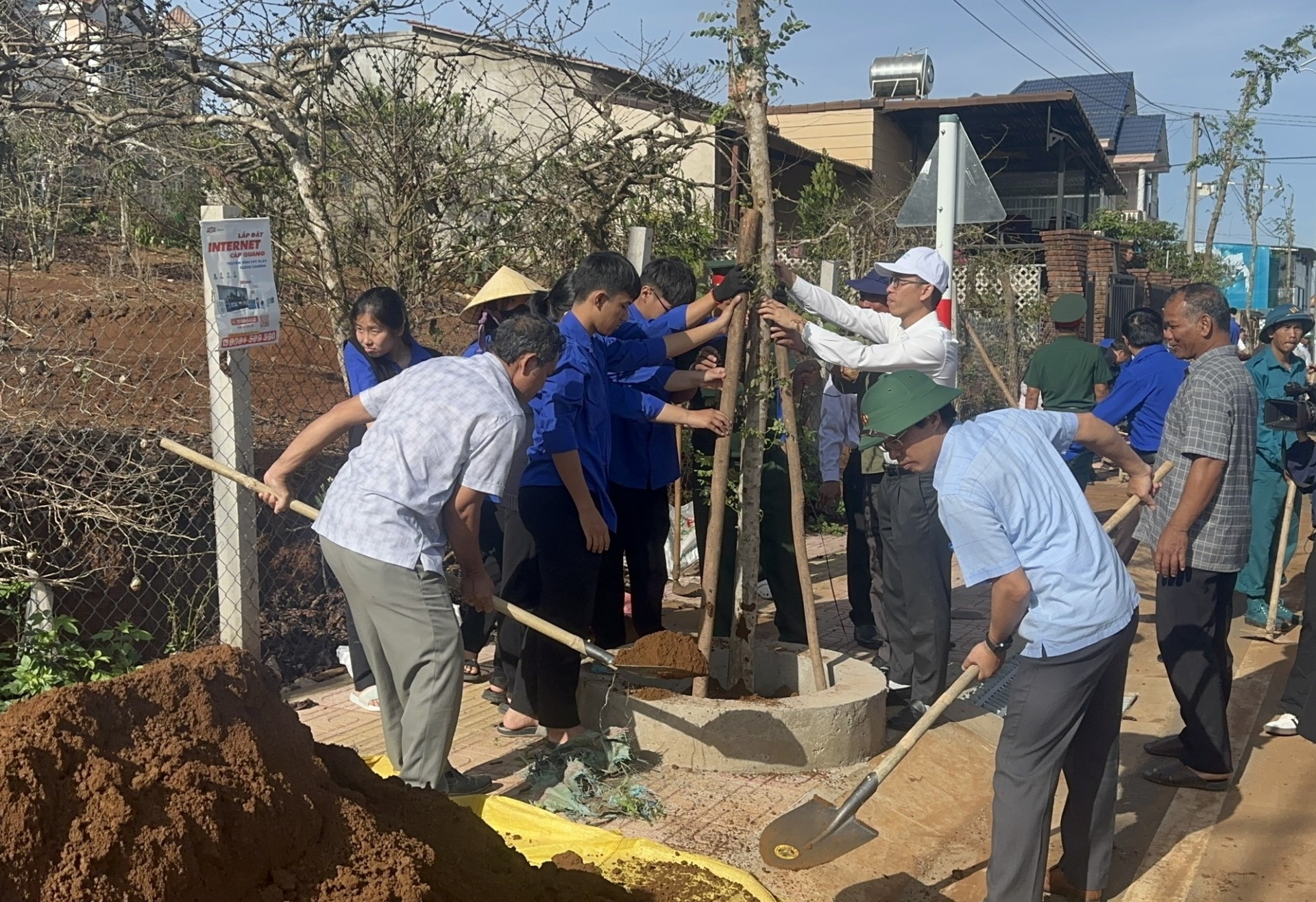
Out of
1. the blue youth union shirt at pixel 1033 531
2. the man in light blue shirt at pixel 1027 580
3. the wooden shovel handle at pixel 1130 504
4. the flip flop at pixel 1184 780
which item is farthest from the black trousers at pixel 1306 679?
the blue youth union shirt at pixel 1033 531

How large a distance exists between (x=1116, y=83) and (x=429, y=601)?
4110 centimetres

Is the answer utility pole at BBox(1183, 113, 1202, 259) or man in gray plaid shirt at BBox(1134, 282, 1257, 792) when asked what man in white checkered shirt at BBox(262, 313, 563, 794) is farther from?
utility pole at BBox(1183, 113, 1202, 259)

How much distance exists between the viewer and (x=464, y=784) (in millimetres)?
4477

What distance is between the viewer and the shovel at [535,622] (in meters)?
4.25

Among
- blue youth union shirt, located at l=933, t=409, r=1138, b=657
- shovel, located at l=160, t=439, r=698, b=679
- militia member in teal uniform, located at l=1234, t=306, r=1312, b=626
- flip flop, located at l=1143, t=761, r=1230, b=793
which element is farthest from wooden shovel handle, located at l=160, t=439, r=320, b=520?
militia member in teal uniform, located at l=1234, t=306, r=1312, b=626

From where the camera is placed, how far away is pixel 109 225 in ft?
32.1

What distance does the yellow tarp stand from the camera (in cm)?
345

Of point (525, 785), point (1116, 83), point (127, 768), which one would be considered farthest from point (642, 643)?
point (1116, 83)

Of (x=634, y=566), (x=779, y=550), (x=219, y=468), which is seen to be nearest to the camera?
(x=219, y=468)

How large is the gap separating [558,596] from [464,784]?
0.85m

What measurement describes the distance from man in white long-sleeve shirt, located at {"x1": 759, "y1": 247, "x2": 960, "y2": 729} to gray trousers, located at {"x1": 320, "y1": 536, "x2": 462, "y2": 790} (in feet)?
6.58

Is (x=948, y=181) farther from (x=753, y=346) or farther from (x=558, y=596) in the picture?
(x=558, y=596)

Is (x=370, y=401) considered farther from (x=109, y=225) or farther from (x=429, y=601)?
(x=109, y=225)

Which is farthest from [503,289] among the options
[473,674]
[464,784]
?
[464,784]
